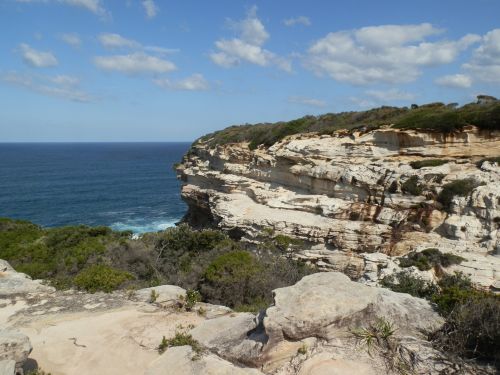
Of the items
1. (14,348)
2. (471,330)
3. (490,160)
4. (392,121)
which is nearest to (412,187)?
(490,160)

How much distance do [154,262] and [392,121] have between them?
65.3 ft

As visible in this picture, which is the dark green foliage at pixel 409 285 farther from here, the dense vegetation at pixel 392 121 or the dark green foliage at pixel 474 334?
the dense vegetation at pixel 392 121

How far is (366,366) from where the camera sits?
713 cm

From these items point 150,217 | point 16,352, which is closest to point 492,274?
point 16,352

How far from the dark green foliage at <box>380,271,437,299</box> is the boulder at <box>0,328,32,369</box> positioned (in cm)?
1128

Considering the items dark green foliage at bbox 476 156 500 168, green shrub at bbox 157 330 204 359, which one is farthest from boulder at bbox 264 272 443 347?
dark green foliage at bbox 476 156 500 168

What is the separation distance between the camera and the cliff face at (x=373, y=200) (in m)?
19.4

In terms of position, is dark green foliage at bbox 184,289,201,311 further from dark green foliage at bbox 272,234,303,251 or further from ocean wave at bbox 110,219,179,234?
ocean wave at bbox 110,219,179,234

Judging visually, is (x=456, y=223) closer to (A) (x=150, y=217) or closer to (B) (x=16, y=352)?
(B) (x=16, y=352)

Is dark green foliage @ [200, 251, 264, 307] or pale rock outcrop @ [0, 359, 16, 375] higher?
pale rock outcrop @ [0, 359, 16, 375]

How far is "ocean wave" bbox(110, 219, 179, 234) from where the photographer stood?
4522cm

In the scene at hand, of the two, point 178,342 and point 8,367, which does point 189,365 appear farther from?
point 8,367

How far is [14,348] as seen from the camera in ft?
24.7

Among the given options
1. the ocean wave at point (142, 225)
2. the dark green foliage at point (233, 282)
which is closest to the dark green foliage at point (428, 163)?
the dark green foliage at point (233, 282)
